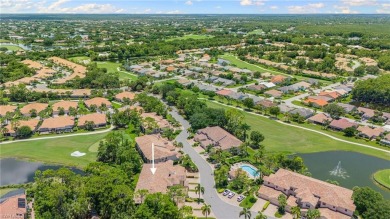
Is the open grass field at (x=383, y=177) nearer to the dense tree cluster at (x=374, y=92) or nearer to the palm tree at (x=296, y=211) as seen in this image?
the palm tree at (x=296, y=211)

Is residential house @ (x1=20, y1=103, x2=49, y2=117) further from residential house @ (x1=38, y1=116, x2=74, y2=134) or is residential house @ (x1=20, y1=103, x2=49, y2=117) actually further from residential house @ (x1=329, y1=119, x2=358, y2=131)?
residential house @ (x1=329, y1=119, x2=358, y2=131)

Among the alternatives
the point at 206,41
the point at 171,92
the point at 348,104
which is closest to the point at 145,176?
the point at 171,92

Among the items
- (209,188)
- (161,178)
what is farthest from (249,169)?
(161,178)

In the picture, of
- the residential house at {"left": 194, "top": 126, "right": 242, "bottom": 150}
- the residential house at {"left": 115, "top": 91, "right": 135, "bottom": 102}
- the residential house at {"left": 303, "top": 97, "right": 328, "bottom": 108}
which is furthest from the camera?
the residential house at {"left": 115, "top": 91, "right": 135, "bottom": 102}

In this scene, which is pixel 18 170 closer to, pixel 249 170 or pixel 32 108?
pixel 32 108

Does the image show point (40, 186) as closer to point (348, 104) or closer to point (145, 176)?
point (145, 176)

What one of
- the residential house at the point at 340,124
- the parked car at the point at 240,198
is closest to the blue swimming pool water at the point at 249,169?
the parked car at the point at 240,198

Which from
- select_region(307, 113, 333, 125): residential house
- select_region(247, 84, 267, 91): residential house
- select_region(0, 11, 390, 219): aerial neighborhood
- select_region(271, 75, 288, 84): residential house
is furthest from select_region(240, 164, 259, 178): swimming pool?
select_region(271, 75, 288, 84): residential house
